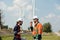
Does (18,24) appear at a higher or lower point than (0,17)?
lower

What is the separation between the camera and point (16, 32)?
9875mm

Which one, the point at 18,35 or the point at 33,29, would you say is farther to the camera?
the point at 33,29

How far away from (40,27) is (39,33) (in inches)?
9.0

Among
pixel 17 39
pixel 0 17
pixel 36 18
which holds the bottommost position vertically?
pixel 17 39

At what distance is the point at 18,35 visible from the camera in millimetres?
9938

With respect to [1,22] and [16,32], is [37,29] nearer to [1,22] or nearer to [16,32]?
[16,32]

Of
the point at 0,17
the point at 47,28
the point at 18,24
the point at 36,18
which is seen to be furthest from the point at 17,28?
the point at 47,28

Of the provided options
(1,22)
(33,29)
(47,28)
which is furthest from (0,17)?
(33,29)

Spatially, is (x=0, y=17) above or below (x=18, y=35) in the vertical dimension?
above

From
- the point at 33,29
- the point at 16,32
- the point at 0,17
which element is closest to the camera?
the point at 16,32

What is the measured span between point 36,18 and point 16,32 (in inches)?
35.4

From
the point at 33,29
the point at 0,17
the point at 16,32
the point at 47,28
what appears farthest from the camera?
the point at 47,28

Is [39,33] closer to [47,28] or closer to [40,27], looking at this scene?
[40,27]

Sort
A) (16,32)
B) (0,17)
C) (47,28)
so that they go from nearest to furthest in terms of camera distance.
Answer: (16,32) < (0,17) < (47,28)
